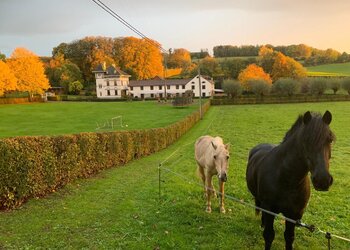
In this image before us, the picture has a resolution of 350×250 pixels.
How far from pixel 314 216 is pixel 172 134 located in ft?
63.0

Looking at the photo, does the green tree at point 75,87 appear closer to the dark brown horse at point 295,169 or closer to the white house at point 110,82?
the white house at point 110,82

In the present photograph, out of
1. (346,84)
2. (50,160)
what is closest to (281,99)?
(346,84)

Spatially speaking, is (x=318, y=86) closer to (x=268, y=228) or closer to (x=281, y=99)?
(x=281, y=99)

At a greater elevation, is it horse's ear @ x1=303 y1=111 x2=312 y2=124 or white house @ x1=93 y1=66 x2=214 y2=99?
white house @ x1=93 y1=66 x2=214 y2=99

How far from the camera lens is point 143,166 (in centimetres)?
1800

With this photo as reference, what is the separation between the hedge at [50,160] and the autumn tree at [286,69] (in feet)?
340

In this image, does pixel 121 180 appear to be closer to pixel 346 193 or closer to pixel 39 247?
pixel 39 247

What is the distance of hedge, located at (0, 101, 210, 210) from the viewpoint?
9664mm

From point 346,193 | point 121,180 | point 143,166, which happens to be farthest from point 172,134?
point 346,193

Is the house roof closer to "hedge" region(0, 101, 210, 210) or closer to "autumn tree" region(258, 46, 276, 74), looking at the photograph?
"autumn tree" region(258, 46, 276, 74)

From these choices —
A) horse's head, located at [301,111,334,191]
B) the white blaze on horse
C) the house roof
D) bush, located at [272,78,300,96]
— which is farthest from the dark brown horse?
the house roof

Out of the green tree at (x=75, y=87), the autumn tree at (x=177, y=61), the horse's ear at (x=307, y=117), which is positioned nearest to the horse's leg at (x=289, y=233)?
the horse's ear at (x=307, y=117)

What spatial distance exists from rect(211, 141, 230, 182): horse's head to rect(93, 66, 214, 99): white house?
99.2 m

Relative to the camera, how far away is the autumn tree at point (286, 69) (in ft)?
361
